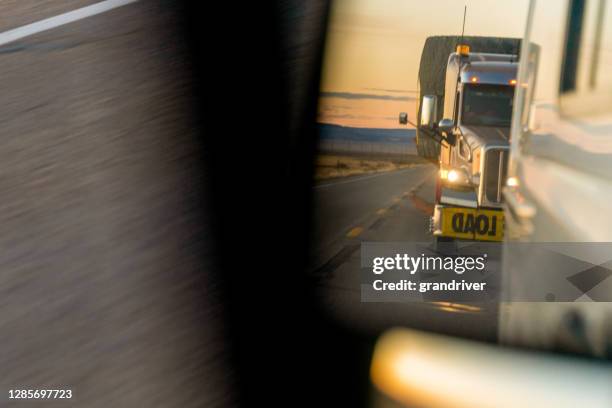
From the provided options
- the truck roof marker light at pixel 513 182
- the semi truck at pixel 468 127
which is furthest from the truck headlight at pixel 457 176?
the truck roof marker light at pixel 513 182

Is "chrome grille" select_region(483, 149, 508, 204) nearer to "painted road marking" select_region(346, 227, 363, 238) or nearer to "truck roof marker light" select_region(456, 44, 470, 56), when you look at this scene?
"painted road marking" select_region(346, 227, 363, 238)

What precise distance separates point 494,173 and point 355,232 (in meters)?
2.04

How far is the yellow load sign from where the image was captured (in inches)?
274

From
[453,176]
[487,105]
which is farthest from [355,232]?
[487,105]

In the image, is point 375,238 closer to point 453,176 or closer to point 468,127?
point 453,176

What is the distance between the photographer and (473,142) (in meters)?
9.31

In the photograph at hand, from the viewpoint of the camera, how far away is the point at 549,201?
307 centimetres

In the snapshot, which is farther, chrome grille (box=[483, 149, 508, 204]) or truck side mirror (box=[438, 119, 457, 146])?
truck side mirror (box=[438, 119, 457, 146])

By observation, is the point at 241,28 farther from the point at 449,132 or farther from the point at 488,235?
the point at 488,235

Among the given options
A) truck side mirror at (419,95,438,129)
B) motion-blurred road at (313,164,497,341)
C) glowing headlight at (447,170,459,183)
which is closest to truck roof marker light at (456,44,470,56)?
truck side mirror at (419,95,438,129)

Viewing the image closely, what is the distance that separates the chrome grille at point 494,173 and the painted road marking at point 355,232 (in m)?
1.71

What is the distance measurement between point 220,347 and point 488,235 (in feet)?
9.80

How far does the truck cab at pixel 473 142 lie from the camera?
732 centimetres

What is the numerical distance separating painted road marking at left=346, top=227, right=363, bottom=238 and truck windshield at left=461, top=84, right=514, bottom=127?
1.75m
